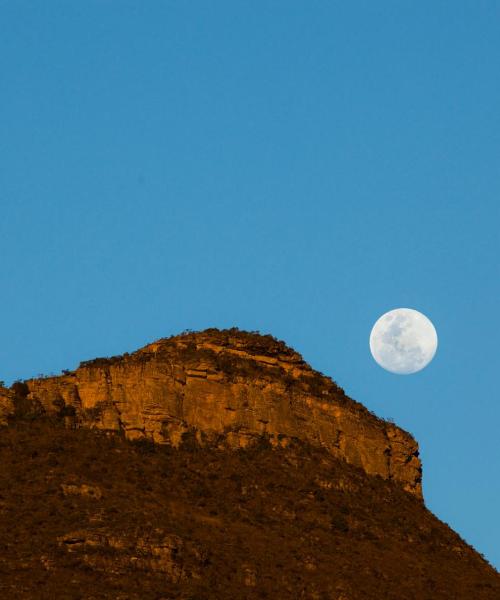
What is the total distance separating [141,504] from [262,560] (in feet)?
23.8

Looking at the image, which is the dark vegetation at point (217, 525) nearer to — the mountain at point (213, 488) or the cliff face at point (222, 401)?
the mountain at point (213, 488)

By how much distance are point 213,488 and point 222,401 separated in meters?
9.08

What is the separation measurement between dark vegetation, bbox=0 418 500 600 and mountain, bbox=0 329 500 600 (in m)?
0.12

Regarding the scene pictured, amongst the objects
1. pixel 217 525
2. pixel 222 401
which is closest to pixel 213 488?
pixel 217 525

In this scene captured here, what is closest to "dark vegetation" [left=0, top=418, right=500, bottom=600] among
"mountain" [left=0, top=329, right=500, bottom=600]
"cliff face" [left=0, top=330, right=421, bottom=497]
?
"mountain" [left=0, top=329, right=500, bottom=600]

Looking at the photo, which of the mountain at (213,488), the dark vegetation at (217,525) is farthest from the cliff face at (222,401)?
the dark vegetation at (217,525)

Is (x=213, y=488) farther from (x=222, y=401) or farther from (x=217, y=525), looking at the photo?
(x=222, y=401)

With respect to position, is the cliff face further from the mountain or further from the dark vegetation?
the dark vegetation

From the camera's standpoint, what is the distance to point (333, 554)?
10544 cm

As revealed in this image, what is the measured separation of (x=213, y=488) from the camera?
11019 centimetres

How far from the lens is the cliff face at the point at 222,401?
11575 cm

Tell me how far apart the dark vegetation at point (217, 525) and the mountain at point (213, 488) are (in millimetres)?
122

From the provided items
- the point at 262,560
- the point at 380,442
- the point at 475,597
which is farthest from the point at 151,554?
the point at 380,442

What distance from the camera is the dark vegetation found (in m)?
94.1
